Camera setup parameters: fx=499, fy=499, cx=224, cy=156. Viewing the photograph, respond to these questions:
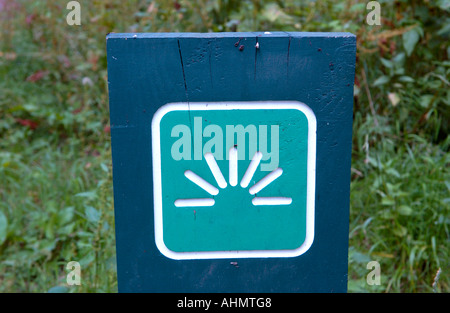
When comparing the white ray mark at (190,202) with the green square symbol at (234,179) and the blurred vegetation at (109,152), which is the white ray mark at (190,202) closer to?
the green square symbol at (234,179)

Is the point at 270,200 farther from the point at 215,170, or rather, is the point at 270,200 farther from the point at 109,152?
the point at 109,152

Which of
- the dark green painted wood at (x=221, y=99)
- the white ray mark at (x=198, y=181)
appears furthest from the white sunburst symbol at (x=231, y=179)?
the dark green painted wood at (x=221, y=99)

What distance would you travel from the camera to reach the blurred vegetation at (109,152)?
2.43 m

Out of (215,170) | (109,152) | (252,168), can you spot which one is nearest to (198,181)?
(215,170)

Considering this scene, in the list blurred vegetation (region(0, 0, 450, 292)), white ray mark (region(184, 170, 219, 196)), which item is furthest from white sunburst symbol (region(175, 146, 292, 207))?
blurred vegetation (region(0, 0, 450, 292))

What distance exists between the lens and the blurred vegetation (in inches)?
95.7

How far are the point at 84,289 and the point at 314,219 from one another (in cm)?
123

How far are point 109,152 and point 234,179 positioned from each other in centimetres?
136

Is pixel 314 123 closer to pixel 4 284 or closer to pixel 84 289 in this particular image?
pixel 84 289

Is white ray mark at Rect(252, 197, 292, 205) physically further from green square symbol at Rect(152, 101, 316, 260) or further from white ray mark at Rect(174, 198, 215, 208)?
white ray mark at Rect(174, 198, 215, 208)

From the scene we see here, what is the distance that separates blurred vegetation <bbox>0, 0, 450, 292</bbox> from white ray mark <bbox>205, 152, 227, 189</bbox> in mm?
769

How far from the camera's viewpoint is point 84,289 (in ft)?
7.31

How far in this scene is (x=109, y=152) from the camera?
8.67ft

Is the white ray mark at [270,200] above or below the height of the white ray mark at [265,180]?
below
